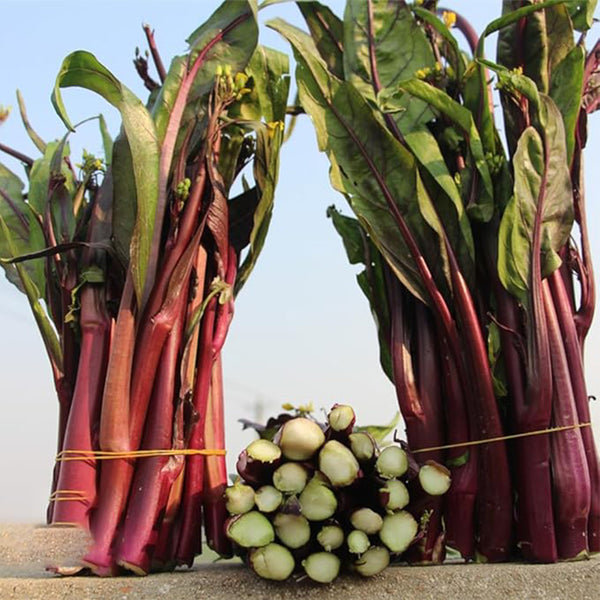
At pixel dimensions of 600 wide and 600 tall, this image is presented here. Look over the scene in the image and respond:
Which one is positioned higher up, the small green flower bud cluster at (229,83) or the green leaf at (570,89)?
the small green flower bud cluster at (229,83)

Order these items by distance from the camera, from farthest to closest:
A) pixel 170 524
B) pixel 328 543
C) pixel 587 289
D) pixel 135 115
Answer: pixel 587 289, pixel 135 115, pixel 170 524, pixel 328 543

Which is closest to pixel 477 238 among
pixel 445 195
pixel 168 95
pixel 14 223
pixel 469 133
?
pixel 445 195

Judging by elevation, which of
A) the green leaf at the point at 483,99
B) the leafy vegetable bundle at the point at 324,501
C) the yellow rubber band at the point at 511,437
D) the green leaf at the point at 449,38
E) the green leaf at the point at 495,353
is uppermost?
the green leaf at the point at 449,38

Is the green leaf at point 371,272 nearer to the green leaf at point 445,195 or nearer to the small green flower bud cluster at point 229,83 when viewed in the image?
the green leaf at point 445,195

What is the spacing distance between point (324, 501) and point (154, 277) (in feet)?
1.91

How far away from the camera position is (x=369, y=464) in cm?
130

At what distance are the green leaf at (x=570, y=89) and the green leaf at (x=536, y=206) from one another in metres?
0.08

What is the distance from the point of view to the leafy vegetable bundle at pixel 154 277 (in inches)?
56.0

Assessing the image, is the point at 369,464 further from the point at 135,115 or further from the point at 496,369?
the point at 135,115

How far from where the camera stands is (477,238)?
5.40 ft

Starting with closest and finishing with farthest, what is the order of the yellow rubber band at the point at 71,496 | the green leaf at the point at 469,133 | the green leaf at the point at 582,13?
the yellow rubber band at the point at 71,496
the green leaf at the point at 469,133
the green leaf at the point at 582,13

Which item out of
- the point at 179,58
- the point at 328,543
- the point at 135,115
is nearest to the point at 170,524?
the point at 328,543

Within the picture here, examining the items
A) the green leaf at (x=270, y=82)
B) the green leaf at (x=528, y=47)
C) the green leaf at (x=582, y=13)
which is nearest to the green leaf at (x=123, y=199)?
the green leaf at (x=270, y=82)

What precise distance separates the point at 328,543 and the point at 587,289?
81 cm
